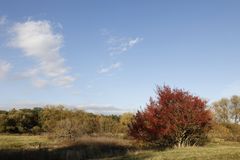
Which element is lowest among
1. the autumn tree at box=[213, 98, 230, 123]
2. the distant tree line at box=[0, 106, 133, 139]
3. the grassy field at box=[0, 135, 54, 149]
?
the grassy field at box=[0, 135, 54, 149]

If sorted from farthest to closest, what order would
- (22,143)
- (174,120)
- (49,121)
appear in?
1. (49,121)
2. (22,143)
3. (174,120)

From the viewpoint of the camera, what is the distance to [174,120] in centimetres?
2783

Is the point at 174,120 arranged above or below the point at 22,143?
above

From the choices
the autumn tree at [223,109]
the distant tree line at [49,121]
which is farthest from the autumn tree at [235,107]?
the distant tree line at [49,121]

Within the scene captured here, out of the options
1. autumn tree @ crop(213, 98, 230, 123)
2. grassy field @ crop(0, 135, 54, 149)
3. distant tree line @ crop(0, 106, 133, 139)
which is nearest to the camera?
grassy field @ crop(0, 135, 54, 149)

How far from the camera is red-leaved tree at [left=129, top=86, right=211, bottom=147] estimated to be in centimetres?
2802

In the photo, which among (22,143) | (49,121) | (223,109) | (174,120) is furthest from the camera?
(223,109)

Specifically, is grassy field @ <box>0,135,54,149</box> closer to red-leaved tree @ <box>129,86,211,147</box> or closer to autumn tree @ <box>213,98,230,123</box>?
red-leaved tree @ <box>129,86,211,147</box>

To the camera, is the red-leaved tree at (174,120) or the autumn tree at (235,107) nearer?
the red-leaved tree at (174,120)

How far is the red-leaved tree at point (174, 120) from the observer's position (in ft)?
91.9

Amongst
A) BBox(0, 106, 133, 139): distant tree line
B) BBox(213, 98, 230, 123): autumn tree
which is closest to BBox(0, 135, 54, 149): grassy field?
BBox(0, 106, 133, 139): distant tree line

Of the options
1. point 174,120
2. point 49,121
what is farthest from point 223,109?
point 174,120

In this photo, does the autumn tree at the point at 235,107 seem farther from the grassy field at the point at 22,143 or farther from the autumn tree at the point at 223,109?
the grassy field at the point at 22,143

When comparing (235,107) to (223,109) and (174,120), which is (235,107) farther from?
(174,120)
